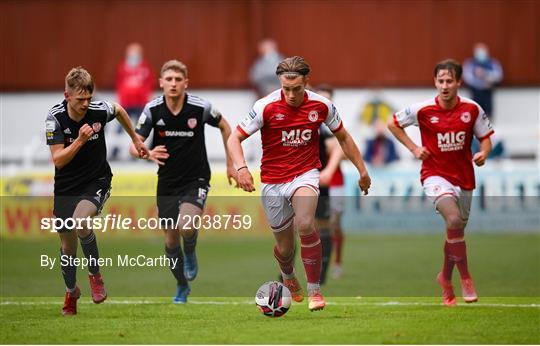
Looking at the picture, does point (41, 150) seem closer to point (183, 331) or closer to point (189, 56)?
point (189, 56)

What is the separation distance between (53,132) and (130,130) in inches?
37.6

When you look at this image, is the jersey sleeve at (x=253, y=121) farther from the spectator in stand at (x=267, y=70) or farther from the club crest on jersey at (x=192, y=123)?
the spectator in stand at (x=267, y=70)

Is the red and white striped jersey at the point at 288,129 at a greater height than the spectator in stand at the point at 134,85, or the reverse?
the spectator in stand at the point at 134,85

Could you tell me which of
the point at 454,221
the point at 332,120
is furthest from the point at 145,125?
the point at 454,221

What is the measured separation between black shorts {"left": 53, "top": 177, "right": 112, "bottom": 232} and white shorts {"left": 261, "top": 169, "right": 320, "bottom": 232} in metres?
1.57

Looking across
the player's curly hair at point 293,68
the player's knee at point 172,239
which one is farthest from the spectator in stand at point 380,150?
the player's curly hair at point 293,68

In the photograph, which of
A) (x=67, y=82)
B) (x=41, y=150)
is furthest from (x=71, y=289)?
(x=41, y=150)

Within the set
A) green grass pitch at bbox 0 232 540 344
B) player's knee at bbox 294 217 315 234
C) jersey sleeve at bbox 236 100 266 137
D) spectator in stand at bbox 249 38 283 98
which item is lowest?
green grass pitch at bbox 0 232 540 344

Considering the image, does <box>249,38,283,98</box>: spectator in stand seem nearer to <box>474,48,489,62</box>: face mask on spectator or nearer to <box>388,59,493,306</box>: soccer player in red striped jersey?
<box>474,48,489,62</box>: face mask on spectator

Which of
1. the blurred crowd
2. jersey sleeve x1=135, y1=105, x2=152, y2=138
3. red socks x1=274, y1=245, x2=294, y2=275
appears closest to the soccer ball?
red socks x1=274, y1=245, x2=294, y2=275

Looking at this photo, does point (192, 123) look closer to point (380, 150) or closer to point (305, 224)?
point (305, 224)

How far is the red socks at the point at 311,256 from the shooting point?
11.2 meters

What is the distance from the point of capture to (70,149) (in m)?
11.2

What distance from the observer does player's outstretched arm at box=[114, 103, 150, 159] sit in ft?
39.1
